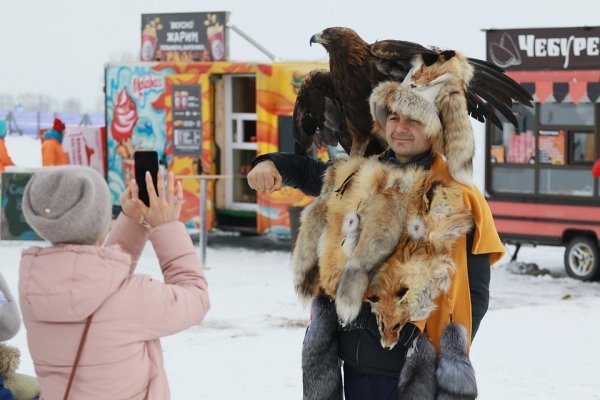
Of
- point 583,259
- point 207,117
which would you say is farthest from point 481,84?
point 207,117

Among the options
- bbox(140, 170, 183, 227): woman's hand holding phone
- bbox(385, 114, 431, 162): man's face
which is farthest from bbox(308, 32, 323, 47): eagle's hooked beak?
bbox(140, 170, 183, 227): woman's hand holding phone

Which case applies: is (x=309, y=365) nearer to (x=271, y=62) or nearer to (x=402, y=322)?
(x=402, y=322)

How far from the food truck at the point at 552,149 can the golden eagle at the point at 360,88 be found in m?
7.08

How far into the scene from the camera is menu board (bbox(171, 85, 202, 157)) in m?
13.2

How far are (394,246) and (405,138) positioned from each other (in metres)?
0.34

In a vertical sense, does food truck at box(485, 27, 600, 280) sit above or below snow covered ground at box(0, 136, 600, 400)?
above

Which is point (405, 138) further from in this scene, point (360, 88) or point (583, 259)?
point (583, 259)

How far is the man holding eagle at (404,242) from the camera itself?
320 centimetres

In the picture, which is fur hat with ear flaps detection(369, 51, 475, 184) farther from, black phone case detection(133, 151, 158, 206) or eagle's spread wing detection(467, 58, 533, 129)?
black phone case detection(133, 151, 158, 206)

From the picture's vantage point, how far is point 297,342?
764 centimetres

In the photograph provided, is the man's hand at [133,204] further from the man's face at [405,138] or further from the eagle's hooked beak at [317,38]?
the eagle's hooked beak at [317,38]

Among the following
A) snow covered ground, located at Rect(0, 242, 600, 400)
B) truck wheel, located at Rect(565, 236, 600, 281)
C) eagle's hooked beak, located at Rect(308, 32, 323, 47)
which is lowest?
snow covered ground, located at Rect(0, 242, 600, 400)

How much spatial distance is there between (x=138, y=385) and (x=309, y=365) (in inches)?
30.3

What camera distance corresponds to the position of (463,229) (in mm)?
3186
